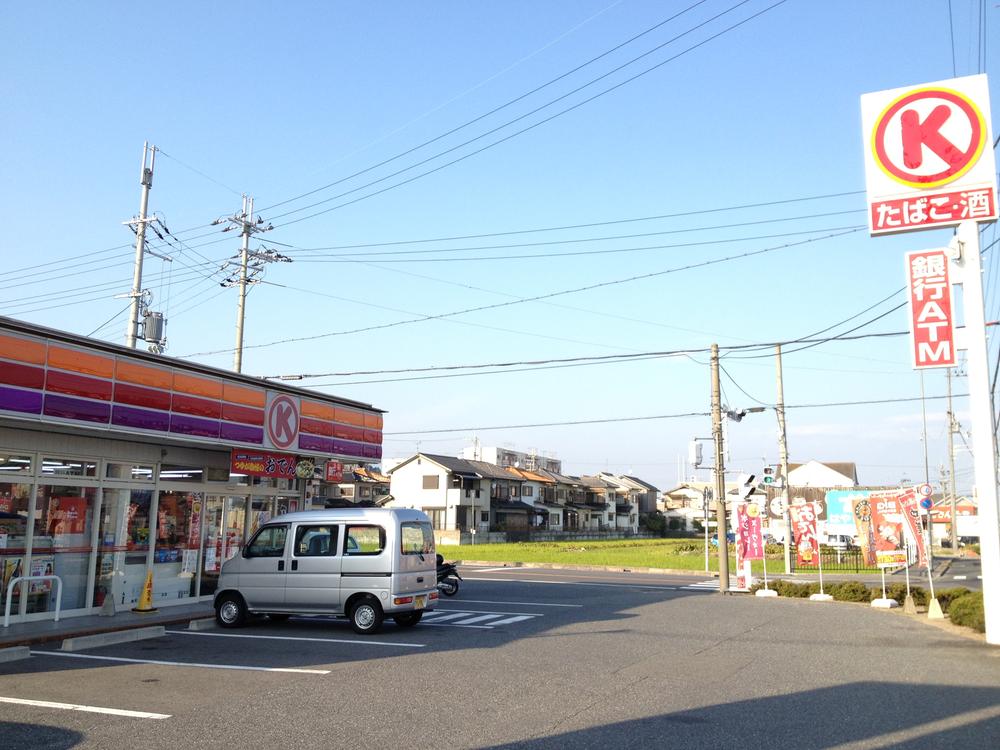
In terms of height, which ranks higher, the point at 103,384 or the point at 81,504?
the point at 103,384

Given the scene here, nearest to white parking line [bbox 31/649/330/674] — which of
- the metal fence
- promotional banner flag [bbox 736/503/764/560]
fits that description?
promotional banner flag [bbox 736/503/764/560]

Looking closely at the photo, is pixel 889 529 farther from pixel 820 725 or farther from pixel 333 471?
pixel 820 725

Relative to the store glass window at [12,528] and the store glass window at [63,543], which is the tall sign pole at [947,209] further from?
the store glass window at [12,528]

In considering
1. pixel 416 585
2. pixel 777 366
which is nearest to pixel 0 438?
pixel 416 585

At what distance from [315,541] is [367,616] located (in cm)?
164

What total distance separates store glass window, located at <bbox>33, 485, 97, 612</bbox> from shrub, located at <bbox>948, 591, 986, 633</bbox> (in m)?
15.7

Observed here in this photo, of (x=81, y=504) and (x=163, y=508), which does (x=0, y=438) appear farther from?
(x=163, y=508)

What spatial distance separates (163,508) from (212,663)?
6676mm

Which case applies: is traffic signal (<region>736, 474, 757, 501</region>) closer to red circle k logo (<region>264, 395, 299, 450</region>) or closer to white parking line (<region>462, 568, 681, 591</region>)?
white parking line (<region>462, 568, 681, 591</region>)

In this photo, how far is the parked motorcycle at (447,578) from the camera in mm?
19859

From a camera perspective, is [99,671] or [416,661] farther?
[416,661]

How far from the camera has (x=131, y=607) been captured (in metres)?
15.5

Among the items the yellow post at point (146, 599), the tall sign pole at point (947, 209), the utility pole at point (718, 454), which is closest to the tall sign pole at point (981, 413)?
the tall sign pole at point (947, 209)

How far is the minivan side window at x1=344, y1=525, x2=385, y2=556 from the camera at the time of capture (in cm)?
1345
